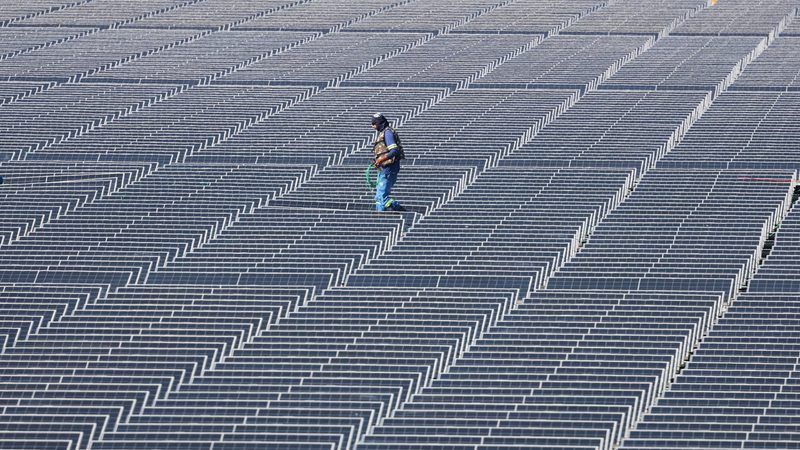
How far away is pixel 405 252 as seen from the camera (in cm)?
2528

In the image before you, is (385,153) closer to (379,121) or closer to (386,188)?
(379,121)

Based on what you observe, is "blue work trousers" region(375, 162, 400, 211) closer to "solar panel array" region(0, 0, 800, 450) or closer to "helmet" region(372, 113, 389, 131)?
"solar panel array" region(0, 0, 800, 450)

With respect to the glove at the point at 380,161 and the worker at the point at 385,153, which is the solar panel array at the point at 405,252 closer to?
the worker at the point at 385,153

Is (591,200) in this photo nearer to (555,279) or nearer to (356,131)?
(555,279)

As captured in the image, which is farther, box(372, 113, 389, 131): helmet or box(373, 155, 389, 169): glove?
box(373, 155, 389, 169): glove

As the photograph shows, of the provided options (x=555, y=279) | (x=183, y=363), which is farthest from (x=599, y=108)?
(x=183, y=363)

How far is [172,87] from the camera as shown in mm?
41062

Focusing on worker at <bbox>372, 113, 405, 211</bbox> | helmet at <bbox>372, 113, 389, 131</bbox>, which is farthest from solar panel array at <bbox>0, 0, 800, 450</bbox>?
helmet at <bbox>372, 113, 389, 131</bbox>

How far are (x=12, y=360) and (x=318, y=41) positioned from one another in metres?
29.6

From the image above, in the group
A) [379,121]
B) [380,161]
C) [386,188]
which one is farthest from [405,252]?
[379,121]

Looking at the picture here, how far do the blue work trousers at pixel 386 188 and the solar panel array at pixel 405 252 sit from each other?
569 mm

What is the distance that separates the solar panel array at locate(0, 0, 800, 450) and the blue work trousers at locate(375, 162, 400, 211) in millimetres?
569

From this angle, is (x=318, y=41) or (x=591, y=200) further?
(x=318, y=41)

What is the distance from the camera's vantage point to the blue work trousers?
87.5ft
